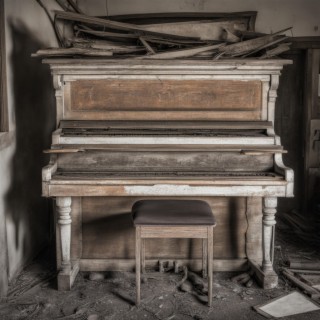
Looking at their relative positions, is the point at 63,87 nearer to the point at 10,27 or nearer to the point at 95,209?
the point at 10,27

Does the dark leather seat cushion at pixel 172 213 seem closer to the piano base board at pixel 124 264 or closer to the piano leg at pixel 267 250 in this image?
the piano leg at pixel 267 250

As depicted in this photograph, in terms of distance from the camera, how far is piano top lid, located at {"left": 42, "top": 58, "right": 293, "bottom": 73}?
3594mm

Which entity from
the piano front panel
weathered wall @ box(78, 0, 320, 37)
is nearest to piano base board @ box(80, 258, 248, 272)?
the piano front panel

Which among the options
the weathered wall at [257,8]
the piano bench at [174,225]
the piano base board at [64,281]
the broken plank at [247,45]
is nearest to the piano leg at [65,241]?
the piano base board at [64,281]

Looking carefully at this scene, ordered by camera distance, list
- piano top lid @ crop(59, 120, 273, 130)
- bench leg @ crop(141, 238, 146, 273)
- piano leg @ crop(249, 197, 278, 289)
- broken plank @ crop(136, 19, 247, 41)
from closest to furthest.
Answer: piano leg @ crop(249, 197, 278, 289)
piano top lid @ crop(59, 120, 273, 130)
bench leg @ crop(141, 238, 146, 273)
broken plank @ crop(136, 19, 247, 41)

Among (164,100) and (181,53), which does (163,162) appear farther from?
(181,53)

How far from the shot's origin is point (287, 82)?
5.59 meters

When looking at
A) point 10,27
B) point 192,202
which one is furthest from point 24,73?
point 192,202

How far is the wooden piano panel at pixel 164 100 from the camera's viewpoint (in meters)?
3.73

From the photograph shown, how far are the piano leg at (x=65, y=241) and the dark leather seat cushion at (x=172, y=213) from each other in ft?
1.56

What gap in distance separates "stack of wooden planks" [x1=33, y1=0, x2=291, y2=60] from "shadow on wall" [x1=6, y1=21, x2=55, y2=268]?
0.39 metres

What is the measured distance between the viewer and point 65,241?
353 cm

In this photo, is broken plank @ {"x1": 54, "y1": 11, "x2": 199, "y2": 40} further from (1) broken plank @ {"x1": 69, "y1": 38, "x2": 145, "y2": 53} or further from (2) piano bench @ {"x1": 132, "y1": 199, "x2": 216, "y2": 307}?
(2) piano bench @ {"x1": 132, "y1": 199, "x2": 216, "y2": 307}

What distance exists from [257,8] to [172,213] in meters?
2.93
